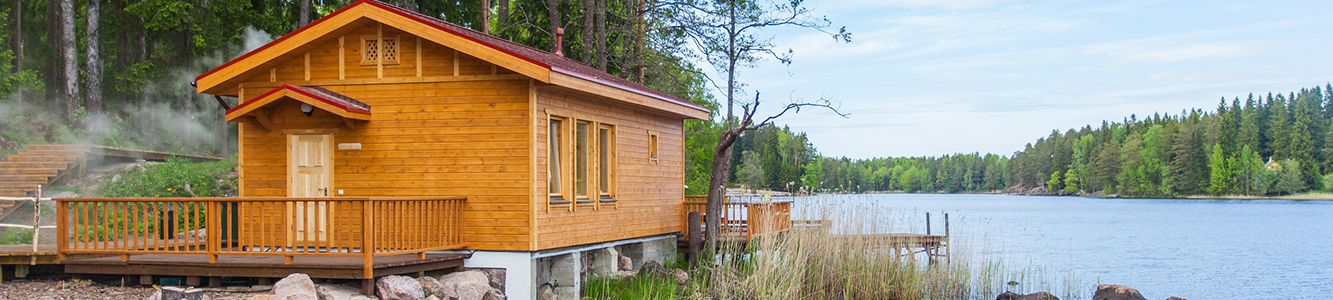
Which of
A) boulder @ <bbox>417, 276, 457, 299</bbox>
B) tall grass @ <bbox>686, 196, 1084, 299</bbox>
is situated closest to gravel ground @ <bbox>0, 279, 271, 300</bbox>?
boulder @ <bbox>417, 276, 457, 299</bbox>

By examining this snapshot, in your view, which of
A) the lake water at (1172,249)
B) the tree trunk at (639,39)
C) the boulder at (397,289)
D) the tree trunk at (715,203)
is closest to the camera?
the boulder at (397,289)

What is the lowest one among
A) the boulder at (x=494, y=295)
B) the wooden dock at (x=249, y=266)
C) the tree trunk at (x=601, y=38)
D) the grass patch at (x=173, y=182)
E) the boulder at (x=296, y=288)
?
the boulder at (x=494, y=295)

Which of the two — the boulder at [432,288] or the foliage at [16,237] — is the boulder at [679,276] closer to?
the boulder at [432,288]

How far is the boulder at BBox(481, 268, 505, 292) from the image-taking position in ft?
36.9

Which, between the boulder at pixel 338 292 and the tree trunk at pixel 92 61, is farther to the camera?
the tree trunk at pixel 92 61

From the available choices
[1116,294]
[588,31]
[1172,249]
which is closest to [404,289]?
[588,31]

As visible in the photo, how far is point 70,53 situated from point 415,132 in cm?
1986

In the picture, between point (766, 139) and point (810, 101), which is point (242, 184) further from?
point (766, 139)

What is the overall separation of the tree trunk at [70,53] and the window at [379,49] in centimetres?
1895

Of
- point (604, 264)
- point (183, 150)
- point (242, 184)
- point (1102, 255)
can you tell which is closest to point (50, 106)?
point (183, 150)

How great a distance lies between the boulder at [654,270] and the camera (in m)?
14.3

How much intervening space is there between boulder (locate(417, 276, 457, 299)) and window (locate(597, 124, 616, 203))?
3.55m

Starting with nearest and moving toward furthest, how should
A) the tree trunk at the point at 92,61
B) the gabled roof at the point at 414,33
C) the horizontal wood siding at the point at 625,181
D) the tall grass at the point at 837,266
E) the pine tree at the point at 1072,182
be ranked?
the gabled roof at the point at 414,33 → the horizontal wood siding at the point at 625,181 → the tall grass at the point at 837,266 → the tree trunk at the point at 92,61 → the pine tree at the point at 1072,182

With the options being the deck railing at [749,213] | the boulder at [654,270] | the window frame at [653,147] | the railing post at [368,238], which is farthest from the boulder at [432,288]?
the deck railing at [749,213]
